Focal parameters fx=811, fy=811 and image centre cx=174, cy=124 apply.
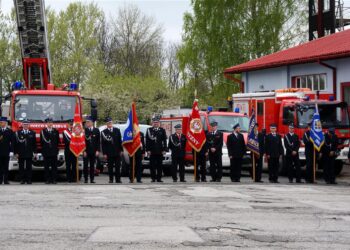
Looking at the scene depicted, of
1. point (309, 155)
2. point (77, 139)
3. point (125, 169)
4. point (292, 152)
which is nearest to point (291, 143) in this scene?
point (292, 152)

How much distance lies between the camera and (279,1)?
4862cm

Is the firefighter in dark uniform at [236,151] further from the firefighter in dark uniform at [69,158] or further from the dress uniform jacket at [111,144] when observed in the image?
the firefighter in dark uniform at [69,158]

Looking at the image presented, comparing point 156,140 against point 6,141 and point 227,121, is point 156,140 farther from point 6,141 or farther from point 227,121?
point 227,121

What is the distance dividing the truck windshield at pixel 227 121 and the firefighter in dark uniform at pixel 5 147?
7332 mm

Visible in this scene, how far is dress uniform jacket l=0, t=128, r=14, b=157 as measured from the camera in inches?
810

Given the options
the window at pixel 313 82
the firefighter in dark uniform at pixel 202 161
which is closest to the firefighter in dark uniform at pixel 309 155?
the firefighter in dark uniform at pixel 202 161

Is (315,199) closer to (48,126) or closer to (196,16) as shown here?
(48,126)

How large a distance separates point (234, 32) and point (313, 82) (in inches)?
610

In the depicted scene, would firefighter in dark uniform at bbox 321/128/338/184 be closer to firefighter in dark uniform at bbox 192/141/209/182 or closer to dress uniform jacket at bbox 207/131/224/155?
dress uniform jacket at bbox 207/131/224/155

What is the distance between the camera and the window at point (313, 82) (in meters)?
32.8

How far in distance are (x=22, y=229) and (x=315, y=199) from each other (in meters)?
6.95

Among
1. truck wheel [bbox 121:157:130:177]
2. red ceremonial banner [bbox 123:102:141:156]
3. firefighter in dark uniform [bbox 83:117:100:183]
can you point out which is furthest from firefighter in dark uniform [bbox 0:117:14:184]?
truck wheel [bbox 121:157:130:177]

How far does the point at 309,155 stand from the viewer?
2255cm

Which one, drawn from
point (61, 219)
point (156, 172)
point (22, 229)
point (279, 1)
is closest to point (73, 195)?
point (61, 219)
